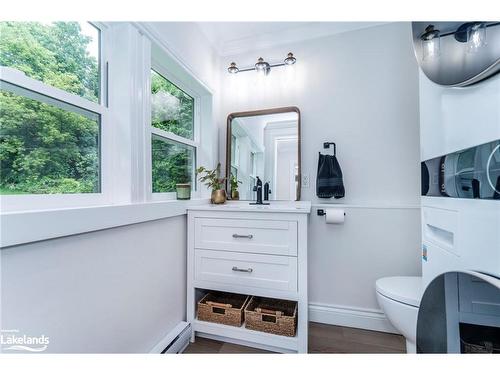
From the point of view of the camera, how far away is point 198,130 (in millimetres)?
1907

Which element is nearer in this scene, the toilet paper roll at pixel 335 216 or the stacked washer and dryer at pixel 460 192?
the stacked washer and dryer at pixel 460 192

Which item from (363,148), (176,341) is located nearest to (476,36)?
(363,148)

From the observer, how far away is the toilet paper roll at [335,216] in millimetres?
1551

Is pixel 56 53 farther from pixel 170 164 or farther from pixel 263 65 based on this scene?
pixel 263 65

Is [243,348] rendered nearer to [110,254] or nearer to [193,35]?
[110,254]

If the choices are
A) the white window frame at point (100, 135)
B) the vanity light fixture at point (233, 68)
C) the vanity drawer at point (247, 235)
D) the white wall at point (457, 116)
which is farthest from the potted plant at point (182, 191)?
the white wall at point (457, 116)

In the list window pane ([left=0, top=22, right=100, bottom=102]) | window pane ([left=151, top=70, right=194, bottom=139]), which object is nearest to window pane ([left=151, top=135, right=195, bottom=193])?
window pane ([left=151, top=70, right=194, bottom=139])

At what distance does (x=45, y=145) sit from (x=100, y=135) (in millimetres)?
238

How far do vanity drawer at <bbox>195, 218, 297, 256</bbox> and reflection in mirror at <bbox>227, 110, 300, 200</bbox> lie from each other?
0.58 m

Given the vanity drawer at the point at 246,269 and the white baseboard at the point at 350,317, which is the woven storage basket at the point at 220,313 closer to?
the vanity drawer at the point at 246,269

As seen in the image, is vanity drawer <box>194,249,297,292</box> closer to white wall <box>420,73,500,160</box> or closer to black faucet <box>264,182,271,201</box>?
black faucet <box>264,182,271,201</box>

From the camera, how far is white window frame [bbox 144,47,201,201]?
1168 mm

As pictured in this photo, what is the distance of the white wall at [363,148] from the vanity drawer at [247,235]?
1.78 ft
